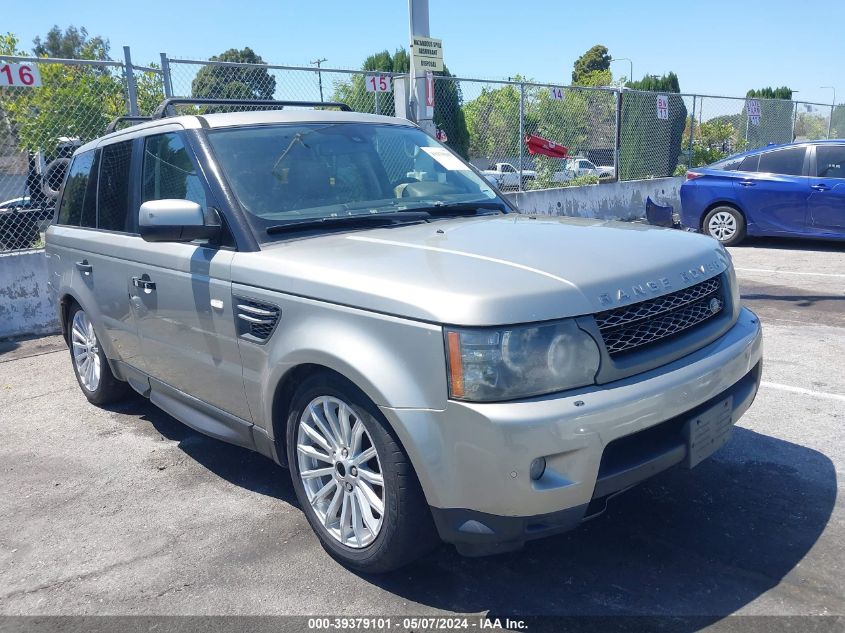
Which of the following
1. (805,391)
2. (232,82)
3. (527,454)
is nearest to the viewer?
(527,454)

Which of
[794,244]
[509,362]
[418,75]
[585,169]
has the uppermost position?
[418,75]

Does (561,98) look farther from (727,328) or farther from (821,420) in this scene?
(727,328)

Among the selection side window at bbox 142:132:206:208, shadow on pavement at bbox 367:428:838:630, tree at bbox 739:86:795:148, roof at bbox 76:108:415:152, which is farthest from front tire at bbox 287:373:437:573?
tree at bbox 739:86:795:148

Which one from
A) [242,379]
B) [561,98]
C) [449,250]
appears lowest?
Result: [242,379]

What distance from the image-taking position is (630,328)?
2.79m

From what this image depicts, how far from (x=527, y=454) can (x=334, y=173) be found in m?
2.04

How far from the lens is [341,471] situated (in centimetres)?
309

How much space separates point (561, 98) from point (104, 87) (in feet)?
27.0

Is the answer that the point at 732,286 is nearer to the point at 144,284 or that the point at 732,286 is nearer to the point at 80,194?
the point at 144,284

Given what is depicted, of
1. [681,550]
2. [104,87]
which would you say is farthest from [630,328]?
[104,87]

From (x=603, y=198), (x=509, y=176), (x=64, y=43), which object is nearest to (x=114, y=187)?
(x=509, y=176)

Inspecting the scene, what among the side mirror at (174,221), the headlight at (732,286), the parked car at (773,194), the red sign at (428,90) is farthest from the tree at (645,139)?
the side mirror at (174,221)

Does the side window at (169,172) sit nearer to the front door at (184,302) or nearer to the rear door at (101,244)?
the front door at (184,302)

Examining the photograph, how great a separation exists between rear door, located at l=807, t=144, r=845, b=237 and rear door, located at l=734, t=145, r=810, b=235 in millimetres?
115
